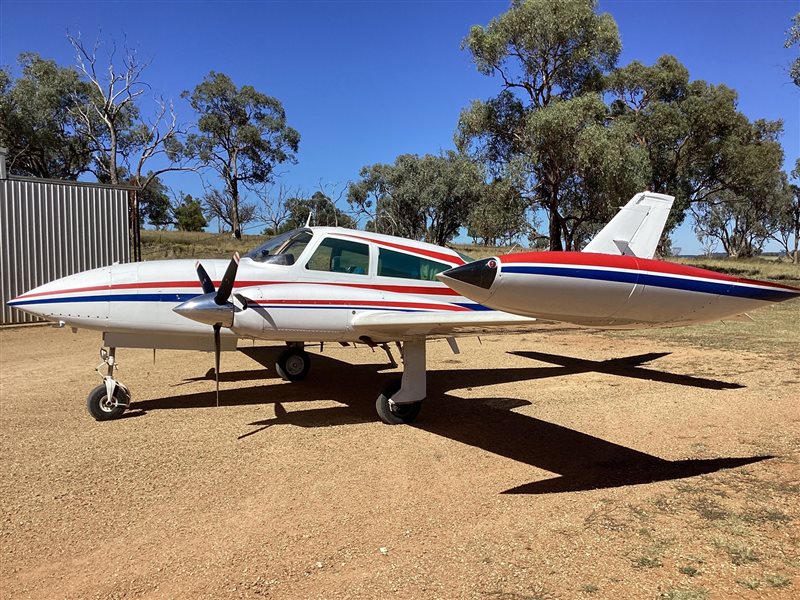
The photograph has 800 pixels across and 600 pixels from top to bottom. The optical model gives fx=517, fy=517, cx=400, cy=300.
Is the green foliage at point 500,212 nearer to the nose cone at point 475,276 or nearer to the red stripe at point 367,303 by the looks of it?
the red stripe at point 367,303

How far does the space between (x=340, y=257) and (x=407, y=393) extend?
2.21 metres

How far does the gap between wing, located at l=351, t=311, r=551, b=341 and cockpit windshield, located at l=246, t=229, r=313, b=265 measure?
1.30 metres

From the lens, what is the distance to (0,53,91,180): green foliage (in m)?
36.7

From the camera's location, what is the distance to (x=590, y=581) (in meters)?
3.55

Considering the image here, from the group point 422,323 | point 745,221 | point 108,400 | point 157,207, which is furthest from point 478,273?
point 745,221

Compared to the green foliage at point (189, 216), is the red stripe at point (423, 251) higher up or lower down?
lower down

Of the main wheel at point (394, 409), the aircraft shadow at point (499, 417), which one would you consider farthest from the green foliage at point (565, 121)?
the main wheel at point (394, 409)

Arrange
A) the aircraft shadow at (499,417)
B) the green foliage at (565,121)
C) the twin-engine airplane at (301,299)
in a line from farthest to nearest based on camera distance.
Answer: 1. the green foliage at (565,121)
2. the twin-engine airplane at (301,299)
3. the aircraft shadow at (499,417)

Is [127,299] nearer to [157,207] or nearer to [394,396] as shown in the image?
[394,396]

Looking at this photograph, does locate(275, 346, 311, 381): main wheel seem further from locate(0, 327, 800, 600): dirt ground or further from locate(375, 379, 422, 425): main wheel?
locate(375, 379, 422, 425): main wheel

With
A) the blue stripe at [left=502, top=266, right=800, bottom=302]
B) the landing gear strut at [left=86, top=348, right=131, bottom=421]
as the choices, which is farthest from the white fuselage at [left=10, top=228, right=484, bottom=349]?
the blue stripe at [left=502, top=266, right=800, bottom=302]

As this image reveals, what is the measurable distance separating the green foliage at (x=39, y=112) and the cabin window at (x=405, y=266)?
1594 inches

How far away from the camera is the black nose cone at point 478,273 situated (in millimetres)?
4121

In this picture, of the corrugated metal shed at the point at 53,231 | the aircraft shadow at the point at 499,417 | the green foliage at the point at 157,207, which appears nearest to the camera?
the aircraft shadow at the point at 499,417
